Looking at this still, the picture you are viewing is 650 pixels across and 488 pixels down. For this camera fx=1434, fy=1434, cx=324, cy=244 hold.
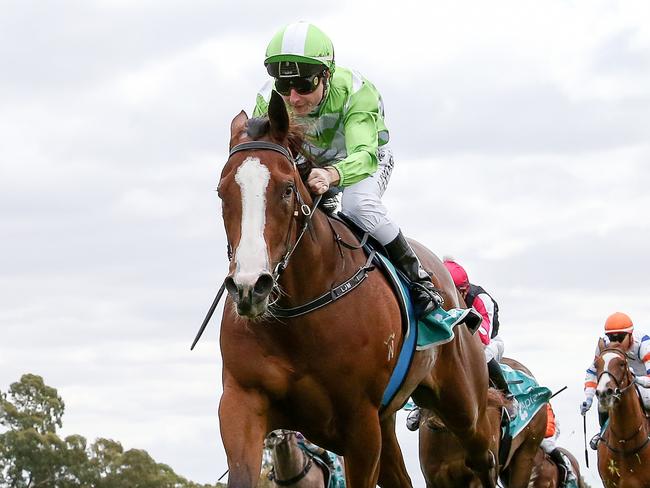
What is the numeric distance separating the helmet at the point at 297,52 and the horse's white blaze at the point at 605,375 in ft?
30.6

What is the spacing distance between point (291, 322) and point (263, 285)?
0.93m

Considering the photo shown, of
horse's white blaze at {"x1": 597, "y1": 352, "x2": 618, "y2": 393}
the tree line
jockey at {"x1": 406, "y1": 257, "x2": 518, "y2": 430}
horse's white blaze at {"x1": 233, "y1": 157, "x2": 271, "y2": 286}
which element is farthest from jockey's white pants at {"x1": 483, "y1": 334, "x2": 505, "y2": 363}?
the tree line

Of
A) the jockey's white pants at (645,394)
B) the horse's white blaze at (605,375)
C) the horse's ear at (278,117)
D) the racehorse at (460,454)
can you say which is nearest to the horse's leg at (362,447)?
the horse's ear at (278,117)

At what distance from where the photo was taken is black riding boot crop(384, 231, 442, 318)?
868 centimetres

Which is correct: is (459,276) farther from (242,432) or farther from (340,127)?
(242,432)

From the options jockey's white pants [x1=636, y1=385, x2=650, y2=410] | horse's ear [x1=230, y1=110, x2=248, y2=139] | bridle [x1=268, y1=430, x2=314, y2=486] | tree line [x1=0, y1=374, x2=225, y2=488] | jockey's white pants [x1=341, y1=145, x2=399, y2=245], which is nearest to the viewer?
horse's ear [x1=230, y1=110, x2=248, y2=139]

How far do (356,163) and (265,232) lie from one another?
1084mm

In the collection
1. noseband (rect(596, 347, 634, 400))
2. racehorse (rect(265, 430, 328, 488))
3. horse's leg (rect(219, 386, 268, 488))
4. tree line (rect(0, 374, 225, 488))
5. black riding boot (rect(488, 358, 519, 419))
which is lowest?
horse's leg (rect(219, 386, 268, 488))

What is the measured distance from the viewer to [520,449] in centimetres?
1492

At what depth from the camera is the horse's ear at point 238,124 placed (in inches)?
294

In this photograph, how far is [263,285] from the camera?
661 cm

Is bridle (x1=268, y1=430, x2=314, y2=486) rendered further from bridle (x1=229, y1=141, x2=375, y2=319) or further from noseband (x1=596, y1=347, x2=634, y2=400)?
bridle (x1=229, y1=141, x2=375, y2=319)

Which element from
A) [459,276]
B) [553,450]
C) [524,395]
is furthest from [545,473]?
[459,276]

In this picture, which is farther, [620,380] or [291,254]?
[620,380]
